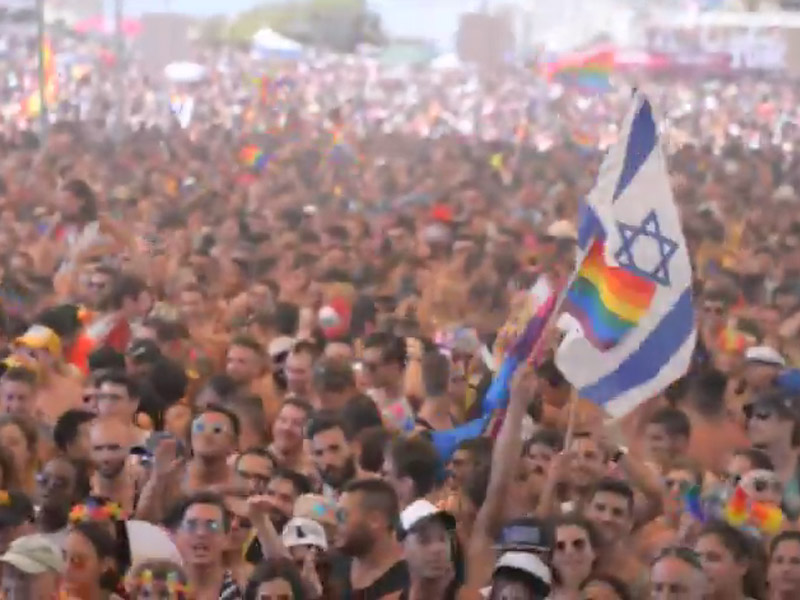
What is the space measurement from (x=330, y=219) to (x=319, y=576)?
10346 mm

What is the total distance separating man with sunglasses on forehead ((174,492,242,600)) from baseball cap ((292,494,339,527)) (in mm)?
267

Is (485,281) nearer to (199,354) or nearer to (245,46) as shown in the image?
(199,354)

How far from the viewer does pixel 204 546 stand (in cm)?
720

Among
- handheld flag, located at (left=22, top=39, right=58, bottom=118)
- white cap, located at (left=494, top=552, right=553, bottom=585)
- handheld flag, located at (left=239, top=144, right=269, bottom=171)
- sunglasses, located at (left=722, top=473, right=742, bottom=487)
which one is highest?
white cap, located at (left=494, top=552, right=553, bottom=585)

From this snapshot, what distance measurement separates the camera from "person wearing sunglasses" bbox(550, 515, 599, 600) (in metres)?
7.06

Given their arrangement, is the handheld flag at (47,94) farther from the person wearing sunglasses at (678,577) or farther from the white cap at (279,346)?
the person wearing sunglasses at (678,577)

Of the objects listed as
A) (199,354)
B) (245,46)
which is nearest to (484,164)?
(199,354)

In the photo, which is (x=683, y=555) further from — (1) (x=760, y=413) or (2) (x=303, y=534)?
(1) (x=760, y=413)

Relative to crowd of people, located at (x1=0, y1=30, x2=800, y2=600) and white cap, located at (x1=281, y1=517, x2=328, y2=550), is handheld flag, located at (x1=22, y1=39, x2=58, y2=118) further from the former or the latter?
white cap, located at (x1=281, y1=517, x2=328, y2=550)

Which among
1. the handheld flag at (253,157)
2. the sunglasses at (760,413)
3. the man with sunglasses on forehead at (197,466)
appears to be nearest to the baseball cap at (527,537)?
the man with sunglasses on forehead at (197,466)

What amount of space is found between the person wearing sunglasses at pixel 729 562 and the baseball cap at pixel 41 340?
3.81m

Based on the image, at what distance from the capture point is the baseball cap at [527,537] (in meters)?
7.02

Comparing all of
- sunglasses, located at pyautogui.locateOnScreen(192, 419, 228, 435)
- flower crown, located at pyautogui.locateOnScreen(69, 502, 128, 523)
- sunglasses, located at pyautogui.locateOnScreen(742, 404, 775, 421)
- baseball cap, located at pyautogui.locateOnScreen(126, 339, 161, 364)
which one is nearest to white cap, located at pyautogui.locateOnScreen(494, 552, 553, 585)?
flower crown, located at pyautogui.locateOnScreen(69, 502, 128, 523)

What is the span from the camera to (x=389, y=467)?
8.09 meters
